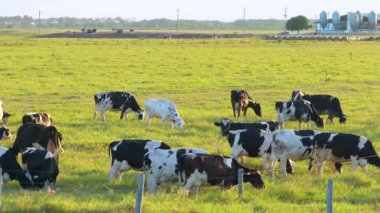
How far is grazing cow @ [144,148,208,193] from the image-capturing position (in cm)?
1519

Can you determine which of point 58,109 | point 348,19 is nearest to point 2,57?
point 58,109

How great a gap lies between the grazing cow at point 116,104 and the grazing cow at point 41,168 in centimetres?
1073

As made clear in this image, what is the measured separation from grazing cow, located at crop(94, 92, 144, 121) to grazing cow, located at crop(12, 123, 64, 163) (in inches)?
308

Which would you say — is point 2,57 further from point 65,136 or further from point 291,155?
point 291,155

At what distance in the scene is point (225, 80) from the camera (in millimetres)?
43812

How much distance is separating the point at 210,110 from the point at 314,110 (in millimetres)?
5387

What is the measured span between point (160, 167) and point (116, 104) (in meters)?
12.5

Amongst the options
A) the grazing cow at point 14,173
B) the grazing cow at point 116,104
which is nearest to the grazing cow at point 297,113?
the grazing cow at point 116,104

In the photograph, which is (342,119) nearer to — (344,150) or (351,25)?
(344,150)

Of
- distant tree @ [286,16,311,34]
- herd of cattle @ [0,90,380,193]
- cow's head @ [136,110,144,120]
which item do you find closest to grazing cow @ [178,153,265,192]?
herd of cattle @ [0,90,380,193]

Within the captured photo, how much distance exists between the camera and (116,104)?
27359 millimetres

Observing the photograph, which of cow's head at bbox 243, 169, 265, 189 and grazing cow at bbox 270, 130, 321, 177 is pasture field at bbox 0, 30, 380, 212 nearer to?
cow's head at bbox 243, 169, 265, 189

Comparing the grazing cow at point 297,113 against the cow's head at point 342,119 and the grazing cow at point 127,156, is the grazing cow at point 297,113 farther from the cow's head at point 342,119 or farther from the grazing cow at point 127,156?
the grazing cow at point 127,156

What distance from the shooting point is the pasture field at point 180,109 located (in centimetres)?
1421
